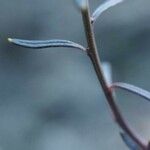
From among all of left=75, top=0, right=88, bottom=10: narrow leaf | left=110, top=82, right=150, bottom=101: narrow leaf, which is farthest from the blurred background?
left=75, top=0, right=88, bottom=10: narrow leaf

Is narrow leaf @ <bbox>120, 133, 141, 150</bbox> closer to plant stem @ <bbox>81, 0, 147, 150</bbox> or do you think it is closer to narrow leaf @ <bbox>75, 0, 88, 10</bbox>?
plant stem @ <bbox>81, 0, 147, 150</bbox>

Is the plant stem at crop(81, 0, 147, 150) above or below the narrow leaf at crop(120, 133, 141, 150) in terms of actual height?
above

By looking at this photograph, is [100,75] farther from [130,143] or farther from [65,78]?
[65,78]

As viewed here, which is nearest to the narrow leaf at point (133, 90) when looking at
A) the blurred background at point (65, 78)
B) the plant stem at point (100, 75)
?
the plant stem at point (100, 75)

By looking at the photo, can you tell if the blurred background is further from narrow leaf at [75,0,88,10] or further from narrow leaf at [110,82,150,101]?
narrow leaf at [75,0,88,10]

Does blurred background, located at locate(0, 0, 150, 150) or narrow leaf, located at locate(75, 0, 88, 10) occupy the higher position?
narrow leaf, located at locate(75, 0, 88, 10)

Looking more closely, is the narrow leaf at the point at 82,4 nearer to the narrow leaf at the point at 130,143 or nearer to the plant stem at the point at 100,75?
the plant stem at the point at 100,75

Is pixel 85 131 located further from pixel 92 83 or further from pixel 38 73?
pixel 38 73

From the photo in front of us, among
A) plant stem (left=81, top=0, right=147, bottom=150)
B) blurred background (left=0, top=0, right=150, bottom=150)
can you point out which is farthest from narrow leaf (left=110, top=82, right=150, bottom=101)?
blurred background (left=0, top=0, right=150, bottom=150)

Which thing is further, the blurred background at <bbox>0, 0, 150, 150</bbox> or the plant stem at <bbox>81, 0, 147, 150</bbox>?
the blurred background at <bbox>0, 0, 150, 150</bbox>
